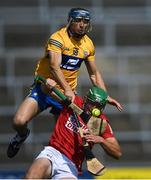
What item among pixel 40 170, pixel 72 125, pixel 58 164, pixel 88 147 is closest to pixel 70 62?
pixel 72 125

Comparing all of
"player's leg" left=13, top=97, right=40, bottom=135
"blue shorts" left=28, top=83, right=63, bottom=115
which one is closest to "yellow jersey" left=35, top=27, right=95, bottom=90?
"blue shorts" left=28, top=83, right=63, bottom=115

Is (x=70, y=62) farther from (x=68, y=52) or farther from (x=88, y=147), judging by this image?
(x=88, y=147)

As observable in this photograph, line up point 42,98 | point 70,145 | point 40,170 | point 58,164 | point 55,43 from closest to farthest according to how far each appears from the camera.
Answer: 1. point 40,170
2. point 58,164
3. point 70,145
4. point 55,43
5. point 42,98

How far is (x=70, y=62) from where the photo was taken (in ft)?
26.3

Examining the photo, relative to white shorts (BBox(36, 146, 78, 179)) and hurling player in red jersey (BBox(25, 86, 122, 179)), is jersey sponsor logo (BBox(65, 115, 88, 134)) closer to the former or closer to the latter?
Result: hurling player in red jersey (BBox(25, 86, 122, 179))

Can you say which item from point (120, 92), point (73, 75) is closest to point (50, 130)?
point (120, 92)

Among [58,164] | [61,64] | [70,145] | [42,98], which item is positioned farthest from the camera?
[42,98]

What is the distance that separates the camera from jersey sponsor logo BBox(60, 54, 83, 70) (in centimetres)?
796

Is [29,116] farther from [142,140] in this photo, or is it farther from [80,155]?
[142,140]

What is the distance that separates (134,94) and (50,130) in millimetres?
1426

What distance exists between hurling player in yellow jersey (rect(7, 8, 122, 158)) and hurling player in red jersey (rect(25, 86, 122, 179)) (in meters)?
0.79

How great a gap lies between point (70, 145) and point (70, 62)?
4.59ft

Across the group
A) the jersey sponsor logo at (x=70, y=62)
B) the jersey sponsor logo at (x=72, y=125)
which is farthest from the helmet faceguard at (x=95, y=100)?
the jersey sponsor logo at (x=70, y=62)

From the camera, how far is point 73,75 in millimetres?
8156
